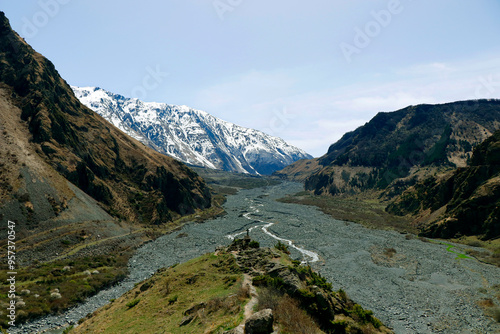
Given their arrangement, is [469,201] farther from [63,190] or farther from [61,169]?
[61,169]

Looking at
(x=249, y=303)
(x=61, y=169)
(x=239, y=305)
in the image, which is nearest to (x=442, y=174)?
(x=249, y=303)

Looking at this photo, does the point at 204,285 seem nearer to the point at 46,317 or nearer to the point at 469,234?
the point at 46,317

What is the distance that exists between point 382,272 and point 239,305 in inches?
1429

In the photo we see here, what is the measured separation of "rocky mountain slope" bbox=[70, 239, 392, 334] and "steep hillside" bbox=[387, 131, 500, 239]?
56.2 m

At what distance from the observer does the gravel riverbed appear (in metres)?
28.9

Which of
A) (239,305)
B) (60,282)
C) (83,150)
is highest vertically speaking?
(83,150)

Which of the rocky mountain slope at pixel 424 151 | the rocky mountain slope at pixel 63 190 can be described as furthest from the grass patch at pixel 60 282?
the rocky mountain slope at pixel 424 151

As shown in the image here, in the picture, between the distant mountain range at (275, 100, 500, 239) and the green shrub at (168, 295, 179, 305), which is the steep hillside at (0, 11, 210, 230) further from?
the distant mountain range at (275, 100, 500, 239)

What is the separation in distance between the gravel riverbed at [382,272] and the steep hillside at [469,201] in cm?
800

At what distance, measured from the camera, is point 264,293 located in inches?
741

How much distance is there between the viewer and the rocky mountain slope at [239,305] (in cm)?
1591

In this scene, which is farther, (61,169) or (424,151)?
(424,151)

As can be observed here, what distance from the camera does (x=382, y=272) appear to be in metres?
44.4

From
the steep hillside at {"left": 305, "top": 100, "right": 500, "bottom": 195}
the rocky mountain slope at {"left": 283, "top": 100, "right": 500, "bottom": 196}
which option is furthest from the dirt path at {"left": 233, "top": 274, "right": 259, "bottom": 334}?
the rocky mountain slope at {"left": 283, "top": 100, "right": 500, "bottom": 196}
